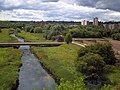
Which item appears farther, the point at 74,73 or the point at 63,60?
the point at 63,60

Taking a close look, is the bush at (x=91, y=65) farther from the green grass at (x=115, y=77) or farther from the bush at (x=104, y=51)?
the bush at (x=104, y=51)

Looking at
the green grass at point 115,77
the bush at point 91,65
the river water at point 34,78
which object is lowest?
the river water at point 34,78

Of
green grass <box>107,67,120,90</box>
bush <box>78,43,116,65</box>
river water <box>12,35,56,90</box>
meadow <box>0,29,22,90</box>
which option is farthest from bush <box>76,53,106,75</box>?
meadow <box>0,29,22,90</box>

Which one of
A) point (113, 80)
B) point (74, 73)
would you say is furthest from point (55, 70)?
point (113, 80)

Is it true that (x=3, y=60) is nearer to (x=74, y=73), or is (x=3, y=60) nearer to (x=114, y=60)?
(x=74, y=73)

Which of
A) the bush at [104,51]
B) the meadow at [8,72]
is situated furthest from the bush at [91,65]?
the meadow at [8,72]

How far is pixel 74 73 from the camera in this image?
49.8 meters

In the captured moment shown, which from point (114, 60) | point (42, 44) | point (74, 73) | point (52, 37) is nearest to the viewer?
point (74, 73)

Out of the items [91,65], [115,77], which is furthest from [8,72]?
[115,77]

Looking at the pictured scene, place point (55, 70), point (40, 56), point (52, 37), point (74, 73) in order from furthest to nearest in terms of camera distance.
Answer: point (52, 37) < point (40, 56) < point (55, 70) < point (74, 73)

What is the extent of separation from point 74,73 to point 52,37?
77.6 meters

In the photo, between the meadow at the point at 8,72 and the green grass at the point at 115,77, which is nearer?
the green grass at the point at 115,77

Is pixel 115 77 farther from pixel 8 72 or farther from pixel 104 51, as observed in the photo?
pixel 8 72

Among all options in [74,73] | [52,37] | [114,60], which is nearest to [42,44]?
[52,37]
